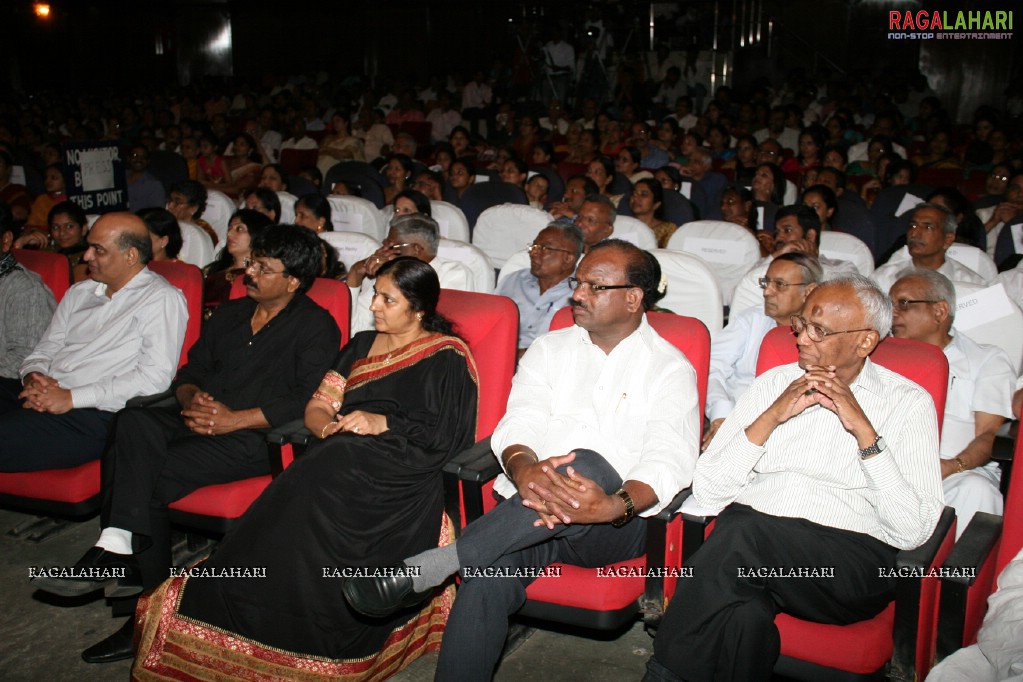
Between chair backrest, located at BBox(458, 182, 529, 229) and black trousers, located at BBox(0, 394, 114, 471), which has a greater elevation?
chair backrest, located at BBox(458, 182, 529, 229)

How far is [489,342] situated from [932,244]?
216cm

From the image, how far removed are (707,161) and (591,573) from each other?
20.3ft

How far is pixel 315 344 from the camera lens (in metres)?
3.03

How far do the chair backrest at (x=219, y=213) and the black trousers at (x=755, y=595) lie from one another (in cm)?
452

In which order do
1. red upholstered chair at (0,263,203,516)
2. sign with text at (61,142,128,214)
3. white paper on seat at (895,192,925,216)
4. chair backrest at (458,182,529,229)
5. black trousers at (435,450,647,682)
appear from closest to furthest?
black trousers at (435,450,647,682) → red upholstered chair at (0,263,203,516) → sign with text at (61,142,128,214) → white paper on seat at (895,192,925,216) → chair backrest at (458,182,529,229)

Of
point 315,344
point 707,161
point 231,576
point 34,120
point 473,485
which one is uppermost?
point 34,120

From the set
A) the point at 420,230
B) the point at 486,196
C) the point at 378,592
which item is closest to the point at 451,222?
the point at 486,196

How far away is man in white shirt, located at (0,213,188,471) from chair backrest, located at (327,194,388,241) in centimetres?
219

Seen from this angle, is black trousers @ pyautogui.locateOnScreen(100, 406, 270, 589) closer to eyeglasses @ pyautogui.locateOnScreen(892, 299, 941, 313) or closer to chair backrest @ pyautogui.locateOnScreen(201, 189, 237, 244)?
eyeglasses @ pyautogui.locateOnScreen(892, 299, 941, 313)

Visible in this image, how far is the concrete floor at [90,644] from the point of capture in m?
2.59

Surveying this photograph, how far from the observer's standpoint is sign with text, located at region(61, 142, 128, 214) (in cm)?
510

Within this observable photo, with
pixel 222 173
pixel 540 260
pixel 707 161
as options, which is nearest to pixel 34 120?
pixel 222 173

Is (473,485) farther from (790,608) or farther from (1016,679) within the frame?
(1016,679)

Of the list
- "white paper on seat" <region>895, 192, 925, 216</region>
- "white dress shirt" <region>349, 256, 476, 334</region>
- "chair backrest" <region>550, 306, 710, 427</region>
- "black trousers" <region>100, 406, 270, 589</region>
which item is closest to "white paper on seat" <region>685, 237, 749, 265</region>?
"white dress shirt" <region>349, 256, 476, 334</region>
